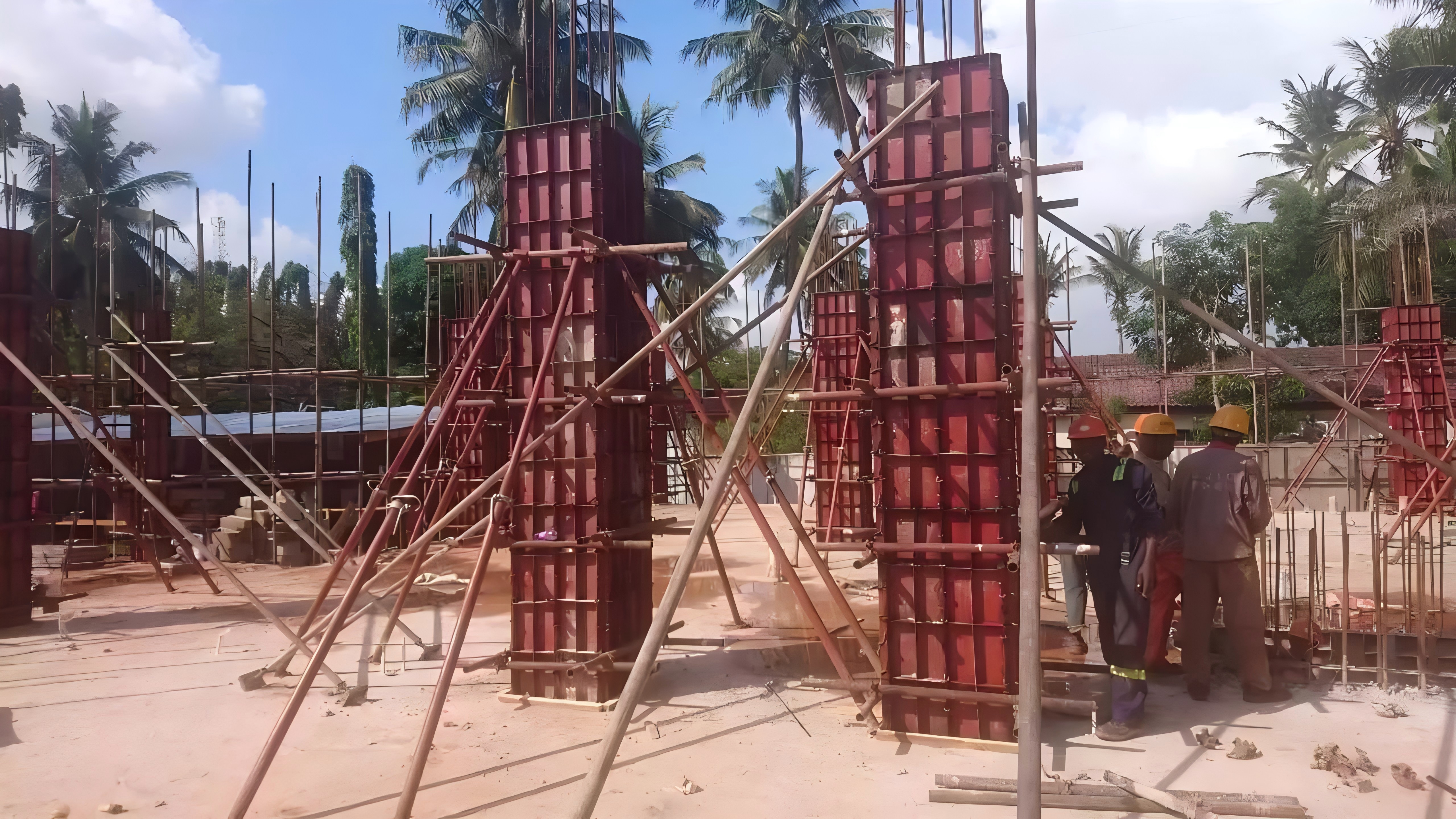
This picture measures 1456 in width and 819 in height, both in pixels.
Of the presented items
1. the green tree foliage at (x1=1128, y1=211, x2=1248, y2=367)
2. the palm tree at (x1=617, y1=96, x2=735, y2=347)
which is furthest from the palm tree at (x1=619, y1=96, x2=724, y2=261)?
the green tree foliage at (x1=1128, y1=211, x2=1248, y2=367)

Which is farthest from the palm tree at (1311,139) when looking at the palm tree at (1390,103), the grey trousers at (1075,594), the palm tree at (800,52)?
the grey trousers at (1075,594)

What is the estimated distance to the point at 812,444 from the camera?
1475cm

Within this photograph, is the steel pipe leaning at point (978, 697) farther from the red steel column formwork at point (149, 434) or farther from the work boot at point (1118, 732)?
the red steel column formwork at point (149, 434)

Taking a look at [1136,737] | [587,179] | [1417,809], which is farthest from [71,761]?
[1417,809]

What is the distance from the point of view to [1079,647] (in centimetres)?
746

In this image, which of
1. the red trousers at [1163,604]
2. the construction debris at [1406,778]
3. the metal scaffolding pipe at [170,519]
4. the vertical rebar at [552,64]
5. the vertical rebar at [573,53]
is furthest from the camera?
the vertical rebar at [552,64]

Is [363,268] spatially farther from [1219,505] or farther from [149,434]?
[1219,505]

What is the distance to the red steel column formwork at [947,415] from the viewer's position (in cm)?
554

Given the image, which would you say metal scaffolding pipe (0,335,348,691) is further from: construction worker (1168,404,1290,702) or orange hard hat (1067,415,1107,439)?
construction worker (1168,404,1290,702)

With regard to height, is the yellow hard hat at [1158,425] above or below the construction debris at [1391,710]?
above

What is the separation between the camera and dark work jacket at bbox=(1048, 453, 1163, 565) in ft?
19.2

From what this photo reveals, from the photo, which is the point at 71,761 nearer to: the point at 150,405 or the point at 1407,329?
the point at 150,405

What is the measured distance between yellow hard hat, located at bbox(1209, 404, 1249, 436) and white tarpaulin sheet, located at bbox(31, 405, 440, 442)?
14.9m

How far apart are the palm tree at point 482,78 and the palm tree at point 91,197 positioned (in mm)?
9149
